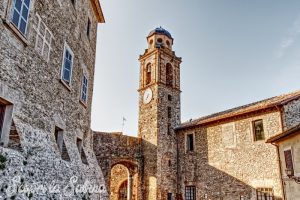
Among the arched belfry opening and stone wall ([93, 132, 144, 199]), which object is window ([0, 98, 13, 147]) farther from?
the arched belfry opening

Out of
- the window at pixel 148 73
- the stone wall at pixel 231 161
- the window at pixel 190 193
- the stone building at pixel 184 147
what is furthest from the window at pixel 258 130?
the window at pixel 148 73

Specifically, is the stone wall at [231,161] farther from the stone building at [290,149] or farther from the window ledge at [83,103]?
the window ledge at [83,103]

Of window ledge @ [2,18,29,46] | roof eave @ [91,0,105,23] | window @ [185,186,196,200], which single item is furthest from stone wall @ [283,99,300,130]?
window ledge @ [2,18,29,46]

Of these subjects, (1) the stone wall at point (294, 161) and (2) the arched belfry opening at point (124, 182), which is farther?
(2) the arched belfry opening at point (124, 182)

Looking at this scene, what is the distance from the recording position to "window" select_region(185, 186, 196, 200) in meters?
17.7

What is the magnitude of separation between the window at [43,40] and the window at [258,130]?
12407 mm

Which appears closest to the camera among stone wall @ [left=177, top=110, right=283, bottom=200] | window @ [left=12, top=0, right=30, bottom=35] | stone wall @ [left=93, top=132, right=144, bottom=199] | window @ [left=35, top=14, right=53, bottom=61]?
window @ [left=12, top=0, right=30, bottom=35]

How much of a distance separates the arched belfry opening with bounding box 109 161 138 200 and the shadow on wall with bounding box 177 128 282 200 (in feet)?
10.7

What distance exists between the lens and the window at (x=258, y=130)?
15.0 meters

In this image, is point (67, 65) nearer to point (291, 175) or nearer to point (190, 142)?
point (291, 175)

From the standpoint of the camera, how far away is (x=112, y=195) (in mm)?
20938

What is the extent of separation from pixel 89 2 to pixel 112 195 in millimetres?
15128

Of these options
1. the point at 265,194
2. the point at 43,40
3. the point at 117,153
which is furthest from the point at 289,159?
the point at 43,40

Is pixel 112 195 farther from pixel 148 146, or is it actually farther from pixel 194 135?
pixel 194 135
